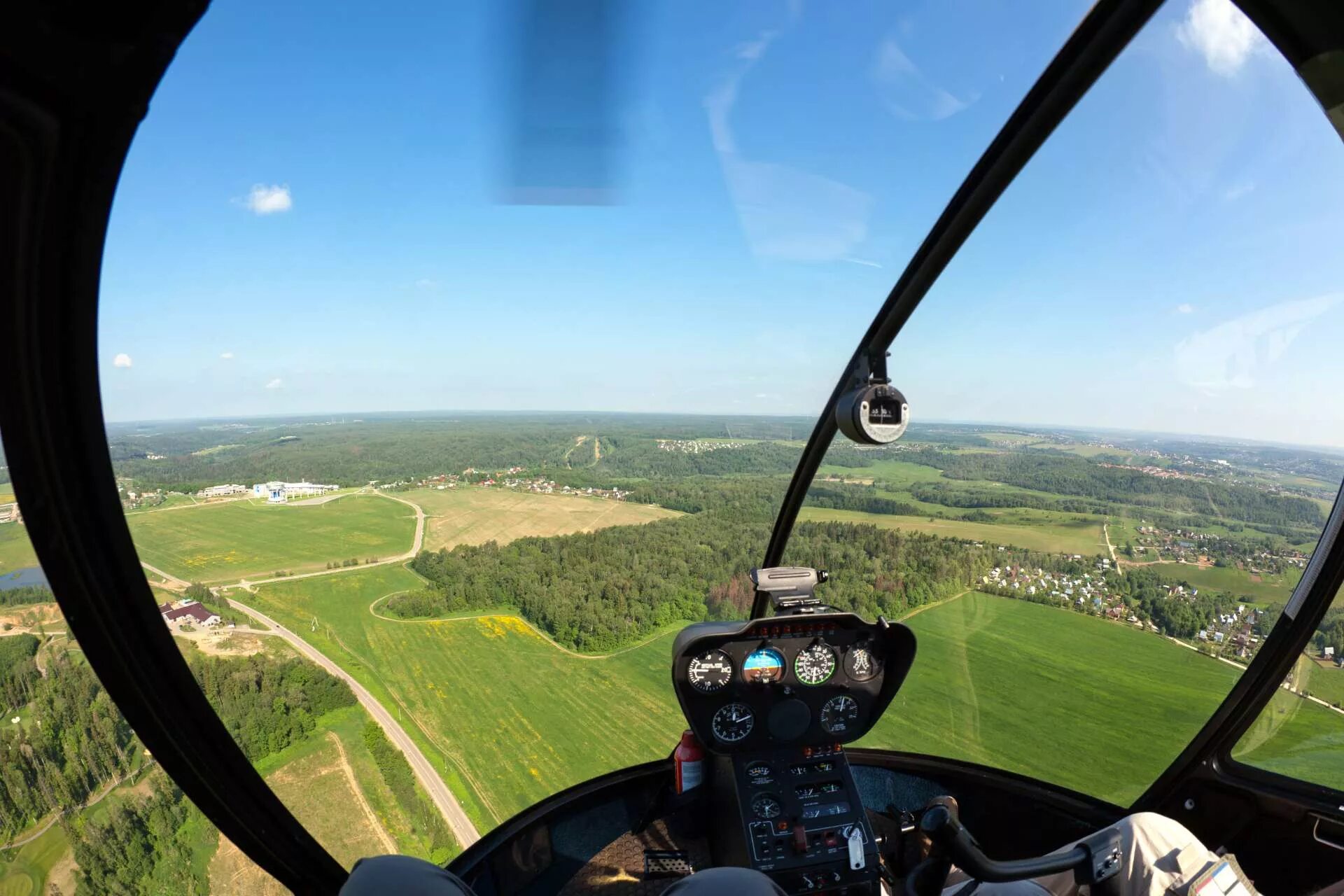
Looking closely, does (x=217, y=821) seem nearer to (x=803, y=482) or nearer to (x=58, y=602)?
(x=58, y=602)

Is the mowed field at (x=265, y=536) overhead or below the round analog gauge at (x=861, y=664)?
overhead

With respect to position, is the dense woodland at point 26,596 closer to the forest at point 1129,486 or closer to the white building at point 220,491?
the white building at point 220,491

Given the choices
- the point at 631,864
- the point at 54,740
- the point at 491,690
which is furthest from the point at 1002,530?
the point at 54,740

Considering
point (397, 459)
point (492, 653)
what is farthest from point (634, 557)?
point (397, 459)

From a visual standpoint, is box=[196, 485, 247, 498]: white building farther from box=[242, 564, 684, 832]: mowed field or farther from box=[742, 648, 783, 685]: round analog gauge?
box=[742, 648, 783, 685]: round analog gauge

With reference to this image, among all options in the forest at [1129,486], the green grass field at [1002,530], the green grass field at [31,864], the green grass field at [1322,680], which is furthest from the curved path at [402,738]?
the green grass field at [1322,680]

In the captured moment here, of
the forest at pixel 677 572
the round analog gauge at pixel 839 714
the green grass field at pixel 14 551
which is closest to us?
the green grass field at pixel 14 551
